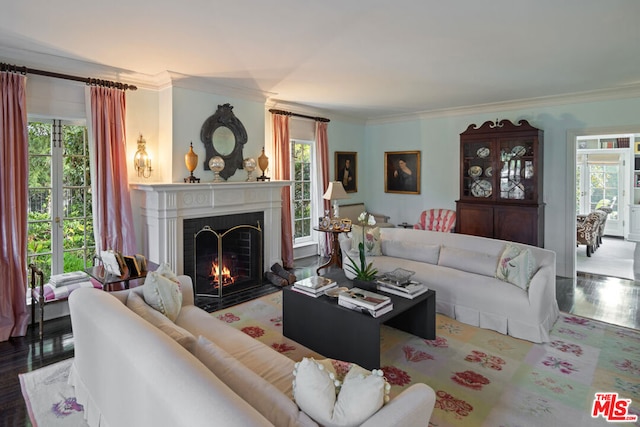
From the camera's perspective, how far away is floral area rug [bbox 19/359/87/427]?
2.30 meters

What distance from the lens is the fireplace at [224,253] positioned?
4.52m

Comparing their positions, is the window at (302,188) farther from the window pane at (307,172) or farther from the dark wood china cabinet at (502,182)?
the dark wood china cabinet at (502,182)

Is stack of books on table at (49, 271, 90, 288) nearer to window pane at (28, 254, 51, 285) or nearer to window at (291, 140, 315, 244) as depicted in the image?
window pane at (28, 254, 51, 285)

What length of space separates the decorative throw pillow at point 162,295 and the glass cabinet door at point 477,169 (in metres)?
4.93

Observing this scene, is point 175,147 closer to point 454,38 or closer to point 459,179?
point 454,38

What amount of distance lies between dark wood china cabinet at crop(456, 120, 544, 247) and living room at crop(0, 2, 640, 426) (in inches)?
14.1

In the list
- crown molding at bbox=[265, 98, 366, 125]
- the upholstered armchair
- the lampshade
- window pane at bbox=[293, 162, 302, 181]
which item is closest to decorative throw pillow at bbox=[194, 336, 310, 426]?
the lampshade

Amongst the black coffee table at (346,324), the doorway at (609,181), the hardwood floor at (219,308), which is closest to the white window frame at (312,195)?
the hardwood floor at (219,308)

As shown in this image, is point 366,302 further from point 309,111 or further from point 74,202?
point 309,111

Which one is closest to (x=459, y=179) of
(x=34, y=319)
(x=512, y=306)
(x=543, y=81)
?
(x=543, y=81)

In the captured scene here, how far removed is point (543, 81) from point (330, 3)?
342cm

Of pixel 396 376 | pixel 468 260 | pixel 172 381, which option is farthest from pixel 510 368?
pixel 172 381

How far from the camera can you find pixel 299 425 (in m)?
1.42

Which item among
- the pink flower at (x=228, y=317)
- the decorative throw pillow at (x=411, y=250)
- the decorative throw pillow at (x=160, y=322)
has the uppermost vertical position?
the decorative throw pillow at (x=411, y=250)
